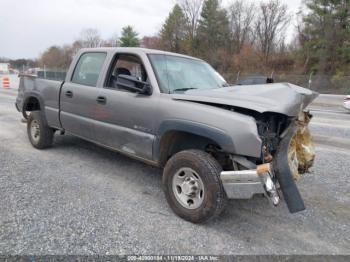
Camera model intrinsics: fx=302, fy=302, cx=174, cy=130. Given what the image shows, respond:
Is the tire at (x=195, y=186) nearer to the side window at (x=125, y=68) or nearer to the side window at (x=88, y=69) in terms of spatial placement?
the side window at (x=125, y=68)

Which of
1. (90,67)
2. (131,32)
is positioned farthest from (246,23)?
(90,67)

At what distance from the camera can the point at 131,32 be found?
200ft

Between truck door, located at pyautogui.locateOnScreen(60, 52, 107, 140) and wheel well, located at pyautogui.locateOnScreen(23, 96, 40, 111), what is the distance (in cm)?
122

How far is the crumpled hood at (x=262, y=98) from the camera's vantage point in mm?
2955

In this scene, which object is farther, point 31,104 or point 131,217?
point 31,104

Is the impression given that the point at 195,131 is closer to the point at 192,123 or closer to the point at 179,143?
the point at 192,123

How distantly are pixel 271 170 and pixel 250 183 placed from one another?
35cm

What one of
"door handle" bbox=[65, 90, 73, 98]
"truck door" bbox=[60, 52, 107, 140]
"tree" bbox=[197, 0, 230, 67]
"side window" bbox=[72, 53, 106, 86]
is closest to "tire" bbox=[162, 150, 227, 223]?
"truck door" bbox=[60, 52, 107, 140]

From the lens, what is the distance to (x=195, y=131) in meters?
3.18

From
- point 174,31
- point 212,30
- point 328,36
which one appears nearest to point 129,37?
point 174,31

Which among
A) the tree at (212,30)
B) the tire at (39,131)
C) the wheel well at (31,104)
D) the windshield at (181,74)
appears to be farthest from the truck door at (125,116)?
the tree at (212,30)

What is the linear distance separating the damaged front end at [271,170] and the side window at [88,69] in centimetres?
263

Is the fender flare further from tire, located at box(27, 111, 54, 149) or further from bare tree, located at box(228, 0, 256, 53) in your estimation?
bare tree, located at box(228, 0, 256, 53)

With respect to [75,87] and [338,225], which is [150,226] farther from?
[75,87]
